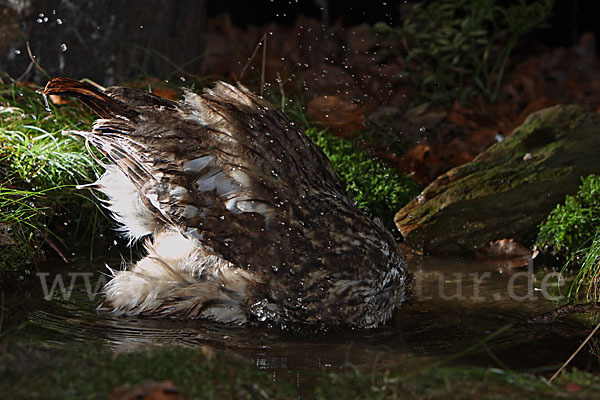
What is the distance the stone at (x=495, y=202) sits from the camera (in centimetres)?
479

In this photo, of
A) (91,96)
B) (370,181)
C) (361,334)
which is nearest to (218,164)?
(91,96)

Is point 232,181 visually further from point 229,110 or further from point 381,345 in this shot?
point 381,345

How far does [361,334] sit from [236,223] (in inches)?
31.3

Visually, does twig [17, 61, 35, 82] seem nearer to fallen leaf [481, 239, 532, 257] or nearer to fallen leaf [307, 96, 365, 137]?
fallen leaf [307, 96, 365, 137]

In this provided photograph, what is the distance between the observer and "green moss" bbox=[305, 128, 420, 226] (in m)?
5.09

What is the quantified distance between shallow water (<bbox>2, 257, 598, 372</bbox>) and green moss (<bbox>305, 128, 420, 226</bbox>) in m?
1.18

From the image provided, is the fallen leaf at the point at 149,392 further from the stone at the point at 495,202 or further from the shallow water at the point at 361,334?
the stone at the point at 495,202

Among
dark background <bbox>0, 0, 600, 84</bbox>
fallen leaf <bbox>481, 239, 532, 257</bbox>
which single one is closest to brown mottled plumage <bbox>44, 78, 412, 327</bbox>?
fallen leaf <bbox>481, 239, 532, 257</bbox>

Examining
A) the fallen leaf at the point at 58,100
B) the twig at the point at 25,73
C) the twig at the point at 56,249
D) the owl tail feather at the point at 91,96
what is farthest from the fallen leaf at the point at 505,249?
the twig at the point at 25,73

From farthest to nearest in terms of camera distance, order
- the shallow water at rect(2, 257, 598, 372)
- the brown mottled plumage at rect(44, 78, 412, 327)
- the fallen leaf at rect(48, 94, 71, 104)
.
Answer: the fallen leaf at rect(48, 94, 71, 104)
the brown mottled plumage at rect(44, 78, 412, 327)
the shallow water at rect(2, 257, 598, 372)

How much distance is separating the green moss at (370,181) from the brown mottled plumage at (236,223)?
147cm

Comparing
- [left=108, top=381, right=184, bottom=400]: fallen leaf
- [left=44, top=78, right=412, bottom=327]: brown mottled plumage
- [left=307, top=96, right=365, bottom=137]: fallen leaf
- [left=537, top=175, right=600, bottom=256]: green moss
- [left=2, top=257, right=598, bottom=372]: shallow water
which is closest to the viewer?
[left=108, top=381, right=184, bottom=400]: fallen leaf

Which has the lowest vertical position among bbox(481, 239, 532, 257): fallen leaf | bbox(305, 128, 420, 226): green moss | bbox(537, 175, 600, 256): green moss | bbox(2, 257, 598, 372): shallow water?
bbox(2, 257, 598, 372): shallow water

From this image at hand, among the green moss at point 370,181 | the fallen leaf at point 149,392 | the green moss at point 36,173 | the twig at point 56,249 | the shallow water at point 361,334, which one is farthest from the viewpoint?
the green moss at point 370,181
